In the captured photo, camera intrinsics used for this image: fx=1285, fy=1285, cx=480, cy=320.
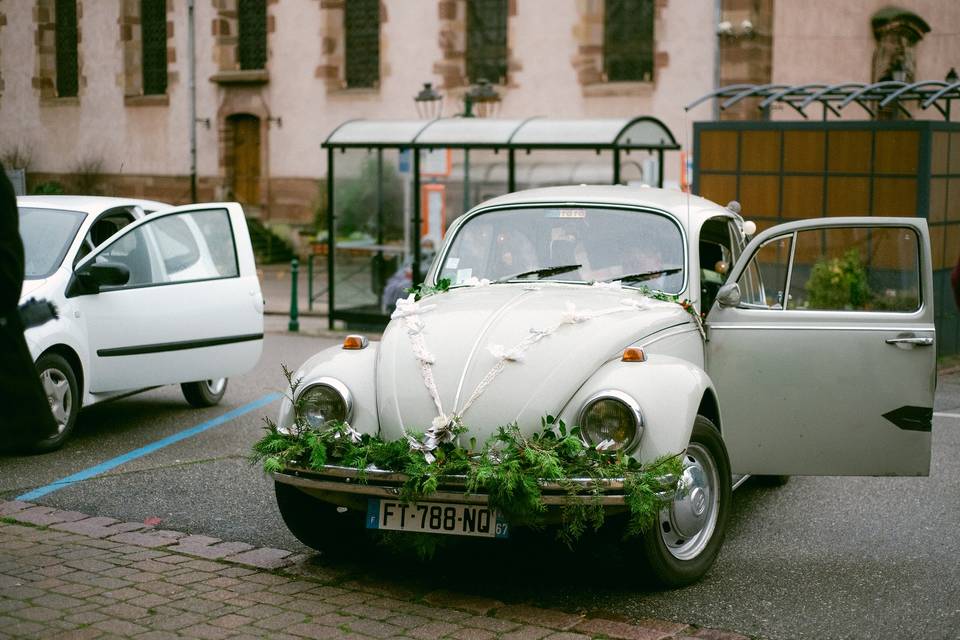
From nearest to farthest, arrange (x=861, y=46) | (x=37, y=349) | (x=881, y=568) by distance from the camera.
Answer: (x=881, y=568) → (x=37, y=349) → (x=861, y=46)

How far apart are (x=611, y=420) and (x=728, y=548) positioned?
146cm

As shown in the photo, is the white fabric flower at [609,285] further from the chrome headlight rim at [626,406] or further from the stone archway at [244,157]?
the stone archway at [244,157]

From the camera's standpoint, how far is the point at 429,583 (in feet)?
18.9

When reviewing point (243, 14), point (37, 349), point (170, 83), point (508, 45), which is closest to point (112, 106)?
point (170, 83)

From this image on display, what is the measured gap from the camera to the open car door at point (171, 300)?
29.6 feet

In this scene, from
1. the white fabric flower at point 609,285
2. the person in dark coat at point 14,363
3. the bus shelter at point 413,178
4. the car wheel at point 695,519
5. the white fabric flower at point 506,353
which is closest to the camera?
the person in dark coat at point 14,363

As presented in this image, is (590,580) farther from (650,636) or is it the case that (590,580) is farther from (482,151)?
(482,151)

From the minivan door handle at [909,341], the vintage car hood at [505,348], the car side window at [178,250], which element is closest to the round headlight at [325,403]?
the vintage car hood at [505,348]

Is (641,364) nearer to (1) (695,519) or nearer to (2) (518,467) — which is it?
(1) (695,519)

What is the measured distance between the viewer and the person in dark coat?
4.12 metres

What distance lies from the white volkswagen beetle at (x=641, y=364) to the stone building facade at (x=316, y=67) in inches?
769

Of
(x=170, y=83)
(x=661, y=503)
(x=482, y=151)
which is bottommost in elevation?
(x=661, y=503)

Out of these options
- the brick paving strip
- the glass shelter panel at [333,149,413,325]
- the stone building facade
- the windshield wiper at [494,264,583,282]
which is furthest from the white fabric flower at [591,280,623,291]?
the stone building facade

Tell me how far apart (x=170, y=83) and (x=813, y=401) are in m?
30.8
